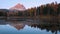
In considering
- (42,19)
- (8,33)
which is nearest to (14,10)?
(42,19)

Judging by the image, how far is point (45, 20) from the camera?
3.84 metres

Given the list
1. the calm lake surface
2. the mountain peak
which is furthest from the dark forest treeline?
the calm lake surface

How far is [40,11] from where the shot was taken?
13.3 ft

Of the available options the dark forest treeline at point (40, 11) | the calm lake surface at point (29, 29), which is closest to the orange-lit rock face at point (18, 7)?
the dark forest treeline at point (40, 11)

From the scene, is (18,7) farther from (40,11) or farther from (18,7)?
(40,11)

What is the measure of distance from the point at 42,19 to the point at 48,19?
170 millimetres

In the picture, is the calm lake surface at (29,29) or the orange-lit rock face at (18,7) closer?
the calm lake surface at (29,29)

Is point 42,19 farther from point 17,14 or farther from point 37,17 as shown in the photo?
point 17,14

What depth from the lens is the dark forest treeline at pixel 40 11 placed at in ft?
12.7

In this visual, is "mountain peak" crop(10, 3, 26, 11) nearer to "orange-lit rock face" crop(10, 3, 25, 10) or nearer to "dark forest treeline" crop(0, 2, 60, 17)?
"orange-lit rock face" crop(10, 3, 25, 10)

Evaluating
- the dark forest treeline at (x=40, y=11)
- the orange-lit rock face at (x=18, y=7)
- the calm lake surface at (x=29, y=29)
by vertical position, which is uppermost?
the orange-lit rock face at (x=18, y=7)

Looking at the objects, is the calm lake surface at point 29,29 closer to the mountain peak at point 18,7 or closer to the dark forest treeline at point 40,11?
the dark forest treeline at point 40,11

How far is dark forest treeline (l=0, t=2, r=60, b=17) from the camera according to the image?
3.87m

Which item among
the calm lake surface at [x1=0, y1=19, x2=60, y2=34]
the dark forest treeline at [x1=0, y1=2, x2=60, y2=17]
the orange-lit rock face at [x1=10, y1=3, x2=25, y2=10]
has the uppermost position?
the orange-lit rock face at [x1=10, y1=3, x2=25, y2=10]
